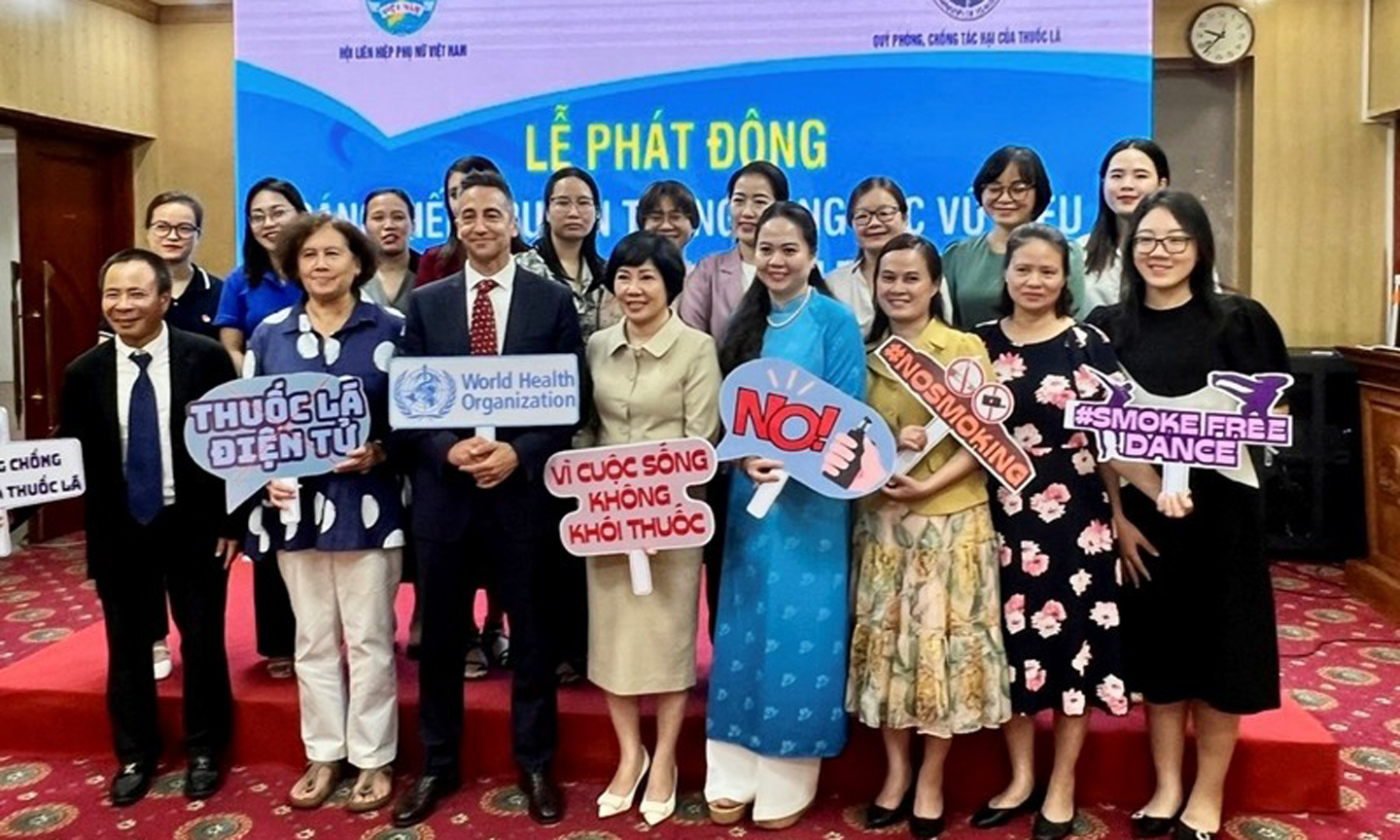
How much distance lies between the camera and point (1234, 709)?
7.36 ft

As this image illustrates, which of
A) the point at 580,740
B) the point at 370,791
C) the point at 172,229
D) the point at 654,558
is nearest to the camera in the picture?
the point at 654,558

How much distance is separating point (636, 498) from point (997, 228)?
118 cm

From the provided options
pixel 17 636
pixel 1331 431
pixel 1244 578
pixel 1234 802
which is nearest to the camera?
pixel 1244 578

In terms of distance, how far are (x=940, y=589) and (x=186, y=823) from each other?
1.69m

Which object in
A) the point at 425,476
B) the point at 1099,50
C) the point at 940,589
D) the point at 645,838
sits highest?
the point at 1099,50

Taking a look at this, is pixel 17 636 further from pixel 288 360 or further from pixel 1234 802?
pixel 1234 802

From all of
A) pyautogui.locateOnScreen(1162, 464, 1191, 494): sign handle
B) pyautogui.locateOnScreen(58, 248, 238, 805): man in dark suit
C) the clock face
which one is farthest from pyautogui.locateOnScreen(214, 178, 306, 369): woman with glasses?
the clock face

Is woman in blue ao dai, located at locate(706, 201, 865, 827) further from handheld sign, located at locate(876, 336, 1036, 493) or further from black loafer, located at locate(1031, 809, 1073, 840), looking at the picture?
black loafer, located at locate(1031, 809, 1073, 840)

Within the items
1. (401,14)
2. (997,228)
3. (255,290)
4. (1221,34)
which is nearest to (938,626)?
(997,228)

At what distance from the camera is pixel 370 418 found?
96.6 inches

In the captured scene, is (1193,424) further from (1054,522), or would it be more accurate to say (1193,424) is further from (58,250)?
(58,250)

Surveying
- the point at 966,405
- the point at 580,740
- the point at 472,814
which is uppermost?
the point at 966,405

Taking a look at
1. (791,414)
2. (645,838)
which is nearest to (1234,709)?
(791,414)

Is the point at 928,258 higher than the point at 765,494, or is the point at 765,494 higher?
the point at 928,258
